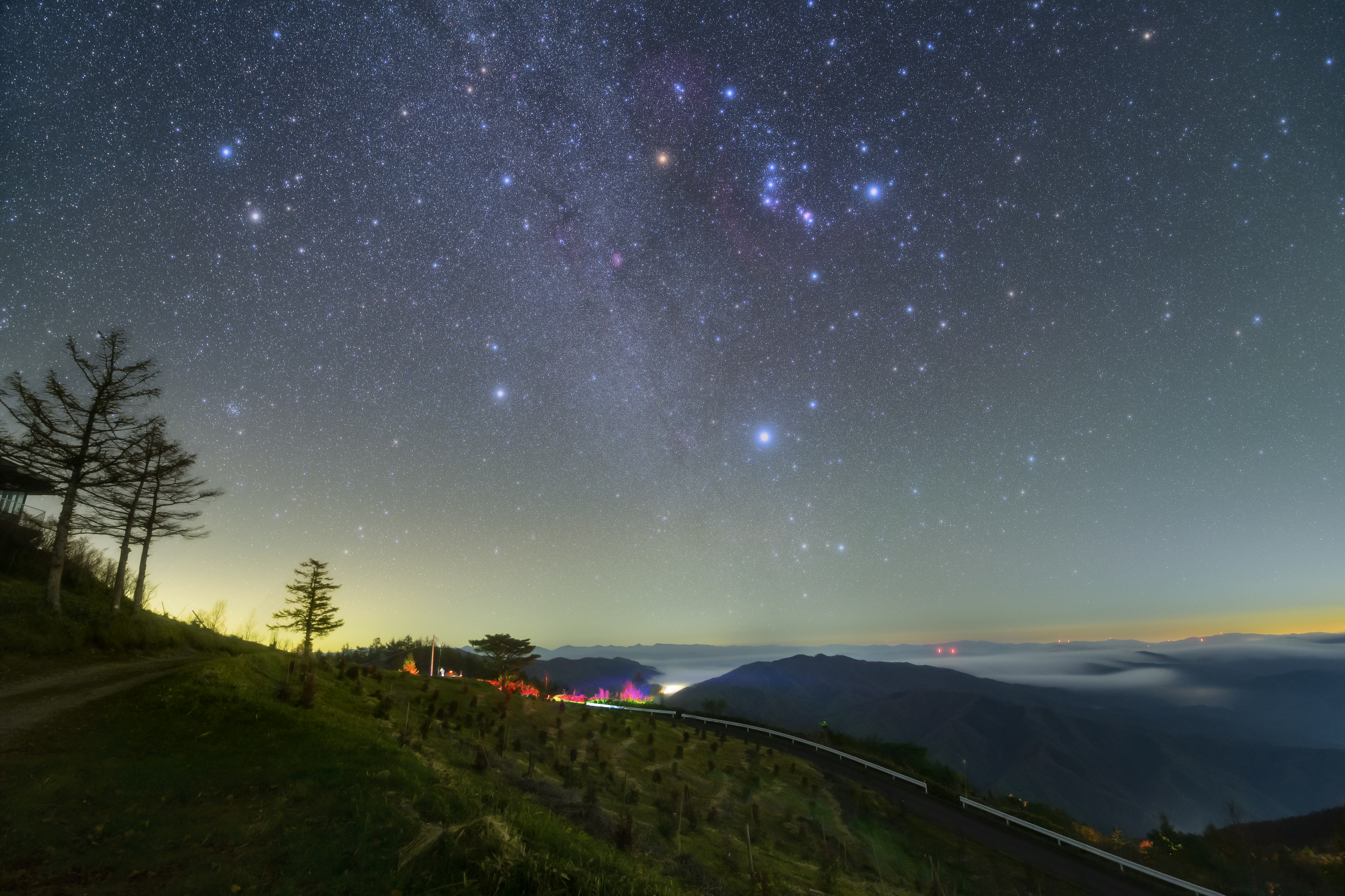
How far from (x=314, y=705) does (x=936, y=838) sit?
29.6 metres

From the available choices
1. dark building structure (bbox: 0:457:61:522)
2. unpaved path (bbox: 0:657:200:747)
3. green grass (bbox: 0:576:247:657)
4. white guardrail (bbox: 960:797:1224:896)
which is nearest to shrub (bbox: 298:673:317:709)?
unpaved path (bbox: 0:657:200:747)

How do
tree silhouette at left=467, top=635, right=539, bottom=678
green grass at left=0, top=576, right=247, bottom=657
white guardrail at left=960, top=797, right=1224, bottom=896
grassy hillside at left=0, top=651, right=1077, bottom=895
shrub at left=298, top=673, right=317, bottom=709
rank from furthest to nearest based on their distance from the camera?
tree silhouette at left=467, top=635, right=539, bottom=678 < white guardrail at left=960, top=797, right=1224, bottom=896 < green grass at left=0, top=576, right=247, bottom=657 < shrub at left=298, top=673, right=317, bottom=709 < grassy hillside at left=0, top=651, right=1077, bottom=895

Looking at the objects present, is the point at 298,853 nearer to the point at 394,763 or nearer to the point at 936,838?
the point at 394,763

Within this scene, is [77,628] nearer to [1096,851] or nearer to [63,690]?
[63,690]

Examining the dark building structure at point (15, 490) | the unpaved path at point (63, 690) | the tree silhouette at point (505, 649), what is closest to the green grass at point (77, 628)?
the unpaved path at point (63, 690)

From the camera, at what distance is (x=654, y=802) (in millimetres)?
22125

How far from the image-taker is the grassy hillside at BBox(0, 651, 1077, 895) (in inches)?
331

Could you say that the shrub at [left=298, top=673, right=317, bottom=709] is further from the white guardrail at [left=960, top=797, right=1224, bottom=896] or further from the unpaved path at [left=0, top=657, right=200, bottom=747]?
the white guardrail at [left=960, top=797, right=1224, bottom=896]

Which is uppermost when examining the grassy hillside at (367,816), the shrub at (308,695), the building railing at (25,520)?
the building railing at (25,520)

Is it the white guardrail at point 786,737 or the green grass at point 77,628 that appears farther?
the white guardrail at point 786,737

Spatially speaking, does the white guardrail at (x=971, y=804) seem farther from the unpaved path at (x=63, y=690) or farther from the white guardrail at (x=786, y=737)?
the unpaved path at (x=63, y=690)

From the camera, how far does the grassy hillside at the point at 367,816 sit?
8.41m

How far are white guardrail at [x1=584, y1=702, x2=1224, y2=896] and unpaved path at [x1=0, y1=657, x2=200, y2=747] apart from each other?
31.9 meters

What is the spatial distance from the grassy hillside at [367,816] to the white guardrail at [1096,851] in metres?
5.74
